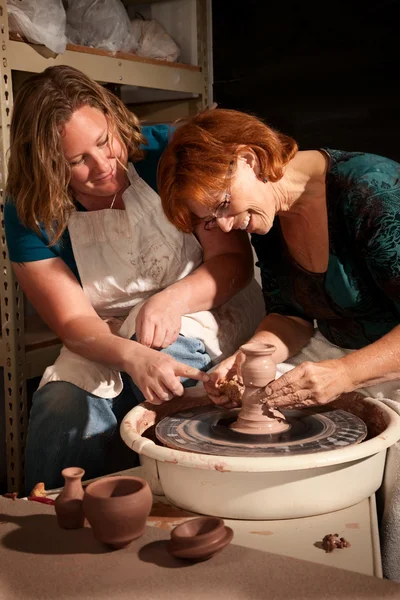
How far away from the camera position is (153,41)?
2.84 meters

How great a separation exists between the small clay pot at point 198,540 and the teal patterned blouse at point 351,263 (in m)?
0.70

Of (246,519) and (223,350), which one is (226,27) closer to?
(223,350)

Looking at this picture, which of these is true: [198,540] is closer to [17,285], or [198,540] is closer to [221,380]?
[221,380]

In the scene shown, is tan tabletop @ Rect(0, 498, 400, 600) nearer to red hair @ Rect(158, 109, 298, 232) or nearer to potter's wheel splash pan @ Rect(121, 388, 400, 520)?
potter's wheel splash pan @ Rect(121, 388, 400, 520)

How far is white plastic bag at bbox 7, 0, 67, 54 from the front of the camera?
7.34 ft

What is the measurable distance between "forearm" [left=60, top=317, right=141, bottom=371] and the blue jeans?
0.12 m

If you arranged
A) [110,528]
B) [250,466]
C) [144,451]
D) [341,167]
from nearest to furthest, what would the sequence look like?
[110,528], [250,466], [144,451], [341,167]

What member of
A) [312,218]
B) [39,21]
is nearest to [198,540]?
[312,218]

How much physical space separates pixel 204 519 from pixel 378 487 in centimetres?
43

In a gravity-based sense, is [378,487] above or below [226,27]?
below

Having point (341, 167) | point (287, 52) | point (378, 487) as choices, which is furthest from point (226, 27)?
point (378, 487)

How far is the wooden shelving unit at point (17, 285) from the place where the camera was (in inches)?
88.9

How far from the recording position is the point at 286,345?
1.83m

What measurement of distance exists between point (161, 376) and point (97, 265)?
0.54 m
